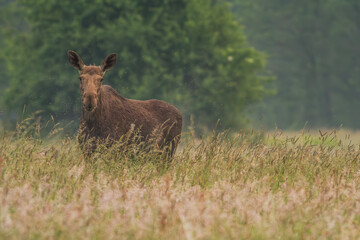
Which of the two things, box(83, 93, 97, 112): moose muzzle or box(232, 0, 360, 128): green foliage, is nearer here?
box(83, 93, 97, 112): moose muzzle

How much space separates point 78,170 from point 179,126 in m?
4.16

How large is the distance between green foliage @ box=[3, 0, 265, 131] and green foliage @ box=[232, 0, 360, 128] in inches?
707

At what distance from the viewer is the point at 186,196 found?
5.34 meters

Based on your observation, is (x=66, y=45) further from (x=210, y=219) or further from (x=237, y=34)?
(x=210, y=219)

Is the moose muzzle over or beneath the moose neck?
over

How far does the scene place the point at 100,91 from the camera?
795cm

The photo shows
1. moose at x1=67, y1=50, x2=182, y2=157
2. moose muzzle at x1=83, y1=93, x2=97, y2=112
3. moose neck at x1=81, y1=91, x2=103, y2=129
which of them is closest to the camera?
moose muzzle at x1=83, y1=93, x2=97, y2=112

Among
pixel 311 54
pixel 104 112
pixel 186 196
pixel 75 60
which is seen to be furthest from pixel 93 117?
pixel 311 54

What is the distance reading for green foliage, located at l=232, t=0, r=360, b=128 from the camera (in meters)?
38.1

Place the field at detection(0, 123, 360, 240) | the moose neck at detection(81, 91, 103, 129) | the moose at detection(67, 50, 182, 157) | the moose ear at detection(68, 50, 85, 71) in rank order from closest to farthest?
the field at detection(0, 123, 360, 240) < the moose at detection(67, 50, 182, 157) < the moose neck at detection(81, 91, 103, 129) < the moose ear at detection(68, 50, 85, 71)

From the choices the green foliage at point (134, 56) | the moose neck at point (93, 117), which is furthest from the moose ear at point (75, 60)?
the green foliage at point (134, 56)

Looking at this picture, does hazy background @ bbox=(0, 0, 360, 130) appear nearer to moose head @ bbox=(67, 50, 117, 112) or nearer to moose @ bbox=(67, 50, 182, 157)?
moose @ bbox=(67, 50, 182, 157)

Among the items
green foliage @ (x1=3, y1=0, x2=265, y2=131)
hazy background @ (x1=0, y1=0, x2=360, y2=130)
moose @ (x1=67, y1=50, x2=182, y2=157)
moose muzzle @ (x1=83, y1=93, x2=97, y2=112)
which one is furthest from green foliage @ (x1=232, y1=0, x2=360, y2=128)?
moose muzzle @ (x1=83, y1=93, x2=97, y2=112)

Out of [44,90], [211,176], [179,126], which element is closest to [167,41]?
[44,90]
